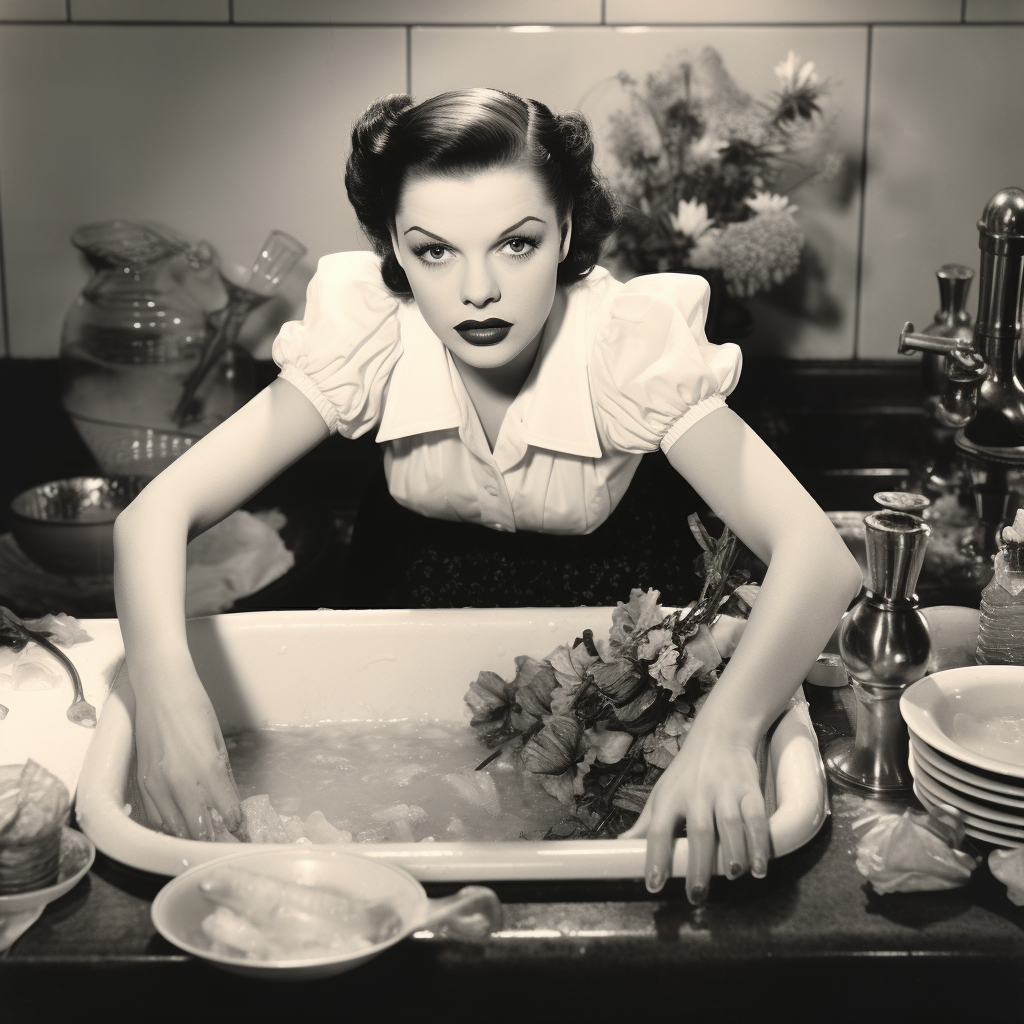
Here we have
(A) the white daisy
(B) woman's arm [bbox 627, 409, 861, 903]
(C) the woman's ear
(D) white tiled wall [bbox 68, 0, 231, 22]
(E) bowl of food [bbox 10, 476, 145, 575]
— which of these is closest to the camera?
(B) woman's arm [bbox 627, 409, 861, 903]

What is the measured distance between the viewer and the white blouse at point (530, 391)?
1.23 meters

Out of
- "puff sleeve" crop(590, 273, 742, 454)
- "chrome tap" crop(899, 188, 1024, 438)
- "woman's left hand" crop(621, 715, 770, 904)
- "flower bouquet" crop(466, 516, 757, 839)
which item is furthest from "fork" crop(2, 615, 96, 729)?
"chrome tap" crop(899, 188, 1024, 438)

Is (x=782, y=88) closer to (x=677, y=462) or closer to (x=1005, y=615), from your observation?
(x=677, y=462)

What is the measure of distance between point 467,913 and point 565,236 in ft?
2.52

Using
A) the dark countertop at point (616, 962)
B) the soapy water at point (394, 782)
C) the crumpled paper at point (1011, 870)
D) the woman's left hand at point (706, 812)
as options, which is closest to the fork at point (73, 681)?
the soapy water at point (394, 782)

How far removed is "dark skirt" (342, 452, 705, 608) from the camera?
149cm

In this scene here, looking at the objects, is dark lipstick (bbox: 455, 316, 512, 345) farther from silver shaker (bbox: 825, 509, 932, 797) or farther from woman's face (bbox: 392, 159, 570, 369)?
silver shaker (bbox: 825, 509, 932, 797)

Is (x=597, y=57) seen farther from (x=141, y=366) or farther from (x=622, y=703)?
(x=622, y=703)

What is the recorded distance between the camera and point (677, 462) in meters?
1.22

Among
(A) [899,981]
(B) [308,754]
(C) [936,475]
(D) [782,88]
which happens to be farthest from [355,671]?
(D) [782,88]

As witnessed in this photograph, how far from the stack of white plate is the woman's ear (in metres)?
0.59

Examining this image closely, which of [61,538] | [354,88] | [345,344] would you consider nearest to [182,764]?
[345,344]

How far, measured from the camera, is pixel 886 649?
92 cm

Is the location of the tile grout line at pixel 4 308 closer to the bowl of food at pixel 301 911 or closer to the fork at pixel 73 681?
the fork at pixel 73 681
